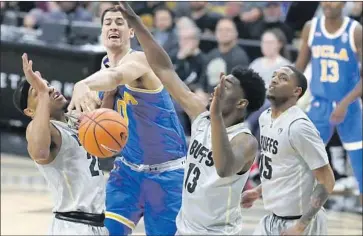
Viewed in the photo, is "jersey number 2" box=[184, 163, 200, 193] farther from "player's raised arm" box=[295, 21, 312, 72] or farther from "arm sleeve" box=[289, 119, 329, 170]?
"player's raised arm" box=[295, 21, 312, 72]

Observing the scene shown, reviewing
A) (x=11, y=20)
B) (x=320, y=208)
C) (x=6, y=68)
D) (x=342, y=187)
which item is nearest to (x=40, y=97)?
(x=320, y=208)

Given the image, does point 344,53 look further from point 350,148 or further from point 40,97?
point 40,97

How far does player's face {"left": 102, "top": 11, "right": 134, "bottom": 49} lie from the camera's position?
270 inches

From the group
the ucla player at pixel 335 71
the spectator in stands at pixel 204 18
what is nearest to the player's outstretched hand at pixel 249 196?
the ucla player at pixel 335 71

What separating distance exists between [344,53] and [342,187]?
1831 millimetres

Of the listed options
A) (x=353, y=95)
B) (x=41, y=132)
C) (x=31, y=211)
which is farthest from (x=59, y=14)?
(x=41, y=132)

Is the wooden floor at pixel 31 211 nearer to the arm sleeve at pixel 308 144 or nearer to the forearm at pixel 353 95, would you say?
the forearm at pixel 353 95

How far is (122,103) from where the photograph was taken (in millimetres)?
6965

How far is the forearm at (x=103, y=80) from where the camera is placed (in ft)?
19.4

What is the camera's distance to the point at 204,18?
43.7 feet

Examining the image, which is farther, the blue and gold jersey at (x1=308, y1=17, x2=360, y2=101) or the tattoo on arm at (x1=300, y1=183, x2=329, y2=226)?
the blue and gold jersey at (x1=308, y1=17, x2=360, y2=101)

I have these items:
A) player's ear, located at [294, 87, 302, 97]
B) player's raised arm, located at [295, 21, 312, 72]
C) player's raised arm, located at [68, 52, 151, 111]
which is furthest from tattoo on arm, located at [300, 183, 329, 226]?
player's raised arm, located at [295, 21, 312, 72]

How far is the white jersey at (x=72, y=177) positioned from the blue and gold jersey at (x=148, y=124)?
840 millimetres

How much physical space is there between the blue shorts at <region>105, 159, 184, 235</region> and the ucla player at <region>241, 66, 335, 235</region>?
77cm
